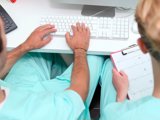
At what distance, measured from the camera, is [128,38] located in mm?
1168

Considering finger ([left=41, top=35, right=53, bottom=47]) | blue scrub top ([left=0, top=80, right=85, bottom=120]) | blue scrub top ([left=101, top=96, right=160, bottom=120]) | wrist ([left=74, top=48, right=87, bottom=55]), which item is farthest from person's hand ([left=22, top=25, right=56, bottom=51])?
blue scrub top ([left=101, top=96, right=160, bottom=120])

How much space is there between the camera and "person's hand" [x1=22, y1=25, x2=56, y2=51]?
117 centimetres

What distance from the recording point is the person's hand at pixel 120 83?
1061mm

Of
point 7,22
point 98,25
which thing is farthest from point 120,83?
point 7,22

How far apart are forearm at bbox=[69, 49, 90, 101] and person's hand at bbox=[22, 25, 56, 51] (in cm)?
13

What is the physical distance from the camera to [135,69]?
1107mm

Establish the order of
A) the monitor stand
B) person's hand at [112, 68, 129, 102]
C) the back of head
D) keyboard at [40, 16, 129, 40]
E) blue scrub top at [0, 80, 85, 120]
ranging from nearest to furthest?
1. the back of head
2. blue scrub top at [0, 80, 85, 120]
3. person's hand at [112, 68, 129, 102]
4. keyboard at [40, 16, 129, 40]
5. the monitor stand

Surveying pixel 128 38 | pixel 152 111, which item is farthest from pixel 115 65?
pixel 152 111

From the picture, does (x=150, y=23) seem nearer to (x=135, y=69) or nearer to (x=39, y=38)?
(x=135, y=69)

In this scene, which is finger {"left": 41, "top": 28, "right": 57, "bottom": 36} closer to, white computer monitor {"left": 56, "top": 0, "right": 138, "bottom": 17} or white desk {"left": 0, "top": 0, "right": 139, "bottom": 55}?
white desk {"left": 0, "top": 0, "right": 139, "bottom": 55}

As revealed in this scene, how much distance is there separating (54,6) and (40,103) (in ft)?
1.77

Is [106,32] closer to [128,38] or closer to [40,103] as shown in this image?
[128,38]

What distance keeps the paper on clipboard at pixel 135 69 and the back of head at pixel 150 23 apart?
0.36m

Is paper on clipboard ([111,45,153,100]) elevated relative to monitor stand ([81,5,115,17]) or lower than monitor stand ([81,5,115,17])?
lower
